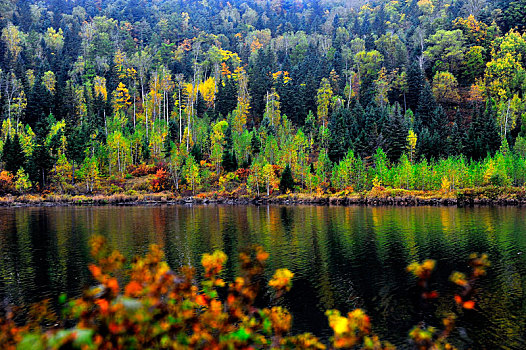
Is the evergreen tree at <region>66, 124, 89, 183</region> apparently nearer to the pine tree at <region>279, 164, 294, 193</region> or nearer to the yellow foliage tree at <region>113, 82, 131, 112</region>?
the yellow foliage tree at <region>113, 82, 131, 112</region>

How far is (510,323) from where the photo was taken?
47.3 feet

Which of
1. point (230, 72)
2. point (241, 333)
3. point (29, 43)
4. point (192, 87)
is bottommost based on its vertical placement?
point (241, 333)

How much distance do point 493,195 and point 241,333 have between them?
2756 inches

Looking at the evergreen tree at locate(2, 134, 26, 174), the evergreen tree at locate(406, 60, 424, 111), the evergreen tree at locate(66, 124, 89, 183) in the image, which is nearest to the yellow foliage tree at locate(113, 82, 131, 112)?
the evergreen tree at locate(66, 124, 89, 183)

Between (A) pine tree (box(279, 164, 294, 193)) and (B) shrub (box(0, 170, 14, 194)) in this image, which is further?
(A) pine tree (box(279, 164, 294, 193))

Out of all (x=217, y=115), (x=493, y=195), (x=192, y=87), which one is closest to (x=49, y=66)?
(x=192, y=87)

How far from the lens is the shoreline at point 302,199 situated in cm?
6406

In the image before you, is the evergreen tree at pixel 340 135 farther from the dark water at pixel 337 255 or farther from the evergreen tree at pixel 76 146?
the evergreen tree at pixel 76 146

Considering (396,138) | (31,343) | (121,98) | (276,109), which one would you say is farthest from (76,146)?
(31,343)

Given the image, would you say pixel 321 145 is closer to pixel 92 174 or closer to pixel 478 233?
pixel 92 174

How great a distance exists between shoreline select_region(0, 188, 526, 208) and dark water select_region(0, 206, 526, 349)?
19.3 metres

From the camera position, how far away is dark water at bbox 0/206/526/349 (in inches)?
609

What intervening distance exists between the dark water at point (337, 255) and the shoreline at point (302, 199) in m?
19.3

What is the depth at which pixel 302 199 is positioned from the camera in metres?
72.2
